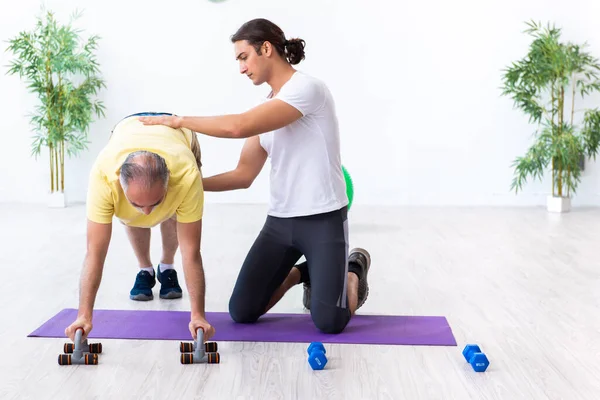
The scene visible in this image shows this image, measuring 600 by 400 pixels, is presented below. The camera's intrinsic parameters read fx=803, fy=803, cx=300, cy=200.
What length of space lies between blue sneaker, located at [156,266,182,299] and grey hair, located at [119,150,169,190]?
1.07 metres

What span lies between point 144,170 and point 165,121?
34 centimetres

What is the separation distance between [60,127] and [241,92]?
59.1 inches

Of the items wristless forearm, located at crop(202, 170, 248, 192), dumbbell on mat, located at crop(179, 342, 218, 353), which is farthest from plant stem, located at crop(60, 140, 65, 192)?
dumbbell on mat, located at crop(179, 342, 218, 353)

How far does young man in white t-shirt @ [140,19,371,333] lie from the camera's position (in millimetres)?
2789

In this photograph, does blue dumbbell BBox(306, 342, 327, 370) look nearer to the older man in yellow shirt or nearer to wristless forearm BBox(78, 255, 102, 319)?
the older man in yellow shirt

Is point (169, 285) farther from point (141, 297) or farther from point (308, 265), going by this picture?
point (308, 265)

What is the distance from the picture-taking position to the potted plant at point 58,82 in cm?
634

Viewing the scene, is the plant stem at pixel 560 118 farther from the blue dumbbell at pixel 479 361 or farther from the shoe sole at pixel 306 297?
the blue dumbbell at pixel 479 361

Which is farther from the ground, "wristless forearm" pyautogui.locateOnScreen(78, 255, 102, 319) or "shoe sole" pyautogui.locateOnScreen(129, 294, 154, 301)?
"wristless forearm" pyautogui.locateOnScreen(78, 255, 102, 319)

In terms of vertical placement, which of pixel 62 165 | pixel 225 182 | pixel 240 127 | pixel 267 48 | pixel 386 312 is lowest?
pixel 386 312

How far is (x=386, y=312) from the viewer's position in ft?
10.7

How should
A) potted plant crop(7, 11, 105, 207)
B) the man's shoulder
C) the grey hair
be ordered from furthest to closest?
potted plant crop(7, 11, 105, 207), the man's shoulder, the grey hair

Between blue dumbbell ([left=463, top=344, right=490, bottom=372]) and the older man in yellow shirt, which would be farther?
blue dumbbell ([left=463, top=344, right=490, bottom=372])

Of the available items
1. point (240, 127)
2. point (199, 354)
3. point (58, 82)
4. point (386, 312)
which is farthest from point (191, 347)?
point (58, 82)
